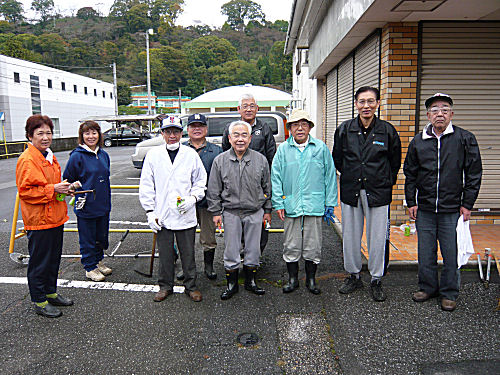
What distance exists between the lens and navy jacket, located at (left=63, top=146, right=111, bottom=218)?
14.7ft

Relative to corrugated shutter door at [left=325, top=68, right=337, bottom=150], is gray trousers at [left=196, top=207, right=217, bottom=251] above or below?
below

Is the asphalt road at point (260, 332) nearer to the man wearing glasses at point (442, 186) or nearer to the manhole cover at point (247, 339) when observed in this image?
the manhole cover at point (247, 339)

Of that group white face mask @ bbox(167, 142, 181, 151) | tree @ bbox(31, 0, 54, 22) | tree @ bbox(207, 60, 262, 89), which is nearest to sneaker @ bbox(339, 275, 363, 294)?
white face mask @ bbox(167, 142, 181, 151)

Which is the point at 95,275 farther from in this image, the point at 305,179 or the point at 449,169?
the point at 449,169

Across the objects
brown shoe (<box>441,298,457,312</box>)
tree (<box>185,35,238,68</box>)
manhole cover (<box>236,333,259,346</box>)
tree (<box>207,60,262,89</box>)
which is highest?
tree (<box>185,35,238,68</box>)

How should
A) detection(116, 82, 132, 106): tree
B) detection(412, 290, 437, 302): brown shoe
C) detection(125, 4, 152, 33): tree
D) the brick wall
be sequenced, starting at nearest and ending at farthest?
detection(412, 290, 437, 302): brown shoe, the brick wall, detection(116, 82, 132, 106): tree, detection(125, 4, 152, 33): tree

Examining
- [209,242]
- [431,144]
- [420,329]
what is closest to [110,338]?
[209,242]

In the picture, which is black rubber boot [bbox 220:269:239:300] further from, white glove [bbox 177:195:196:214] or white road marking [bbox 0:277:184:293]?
white glove [bbox 177:195:196:214]

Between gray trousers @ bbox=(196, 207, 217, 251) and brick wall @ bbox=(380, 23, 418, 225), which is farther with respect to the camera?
brick wall @ bbox=(380, 23, 418, 225)

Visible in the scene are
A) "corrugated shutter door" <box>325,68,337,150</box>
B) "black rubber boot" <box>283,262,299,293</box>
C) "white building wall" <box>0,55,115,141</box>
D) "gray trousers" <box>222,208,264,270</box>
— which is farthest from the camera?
"white building wall" <box>0,55,115,141</box>

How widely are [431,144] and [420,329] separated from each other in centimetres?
177

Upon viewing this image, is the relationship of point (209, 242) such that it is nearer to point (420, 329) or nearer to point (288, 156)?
point (288, 156)

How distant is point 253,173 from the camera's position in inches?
164

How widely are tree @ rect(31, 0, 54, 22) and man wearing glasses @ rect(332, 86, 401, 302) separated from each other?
126736 mm
